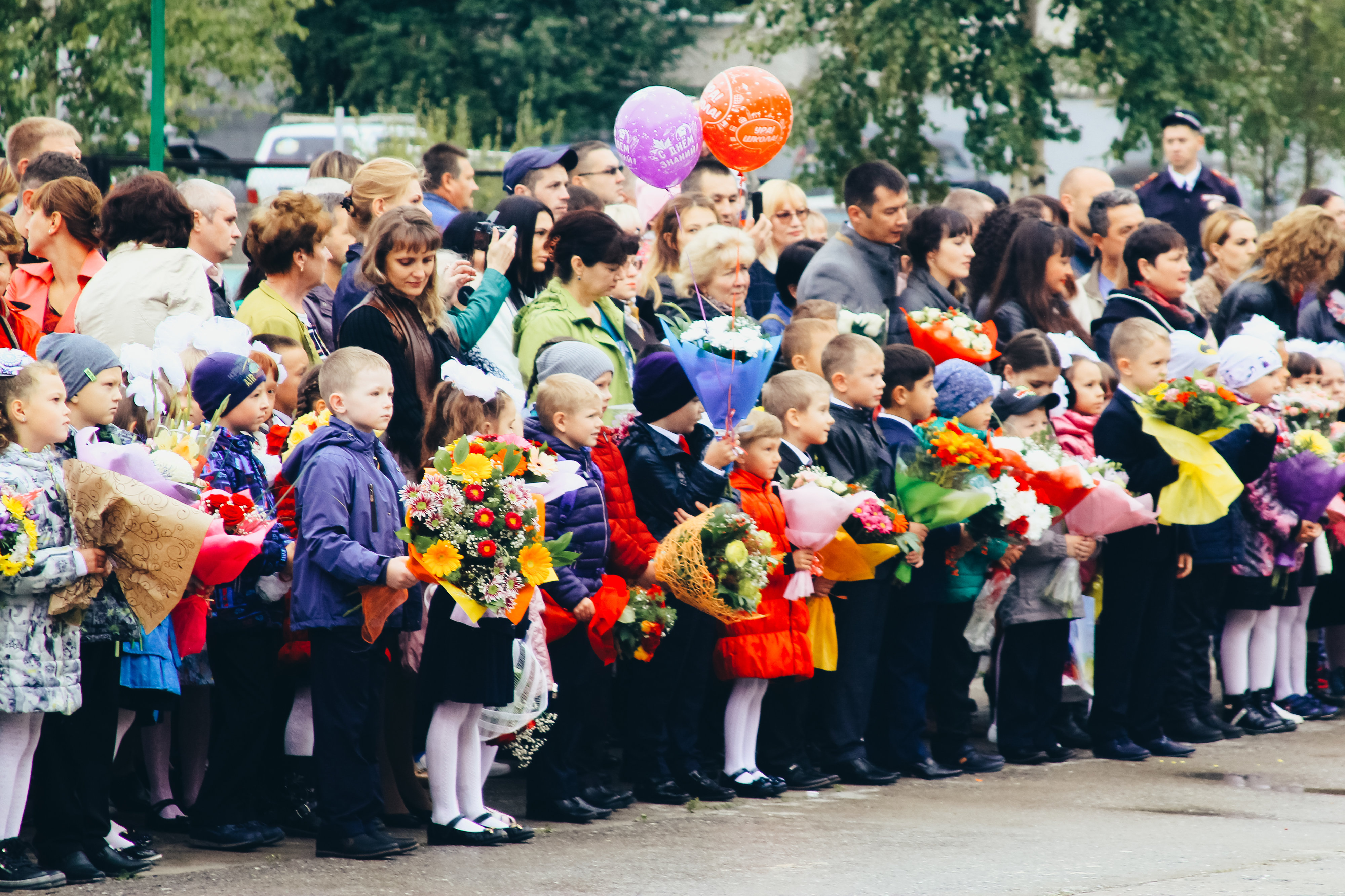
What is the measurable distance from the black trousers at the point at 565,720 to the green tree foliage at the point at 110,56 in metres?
11.6

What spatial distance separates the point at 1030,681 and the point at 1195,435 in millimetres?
1478

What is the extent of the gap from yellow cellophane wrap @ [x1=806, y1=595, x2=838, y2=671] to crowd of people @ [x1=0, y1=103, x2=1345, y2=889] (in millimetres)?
15

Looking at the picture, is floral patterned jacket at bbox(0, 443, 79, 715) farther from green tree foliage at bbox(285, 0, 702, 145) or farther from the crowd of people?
green tree foliage at bbox(285, 0, 702, 145)

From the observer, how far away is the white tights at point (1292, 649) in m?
9.96

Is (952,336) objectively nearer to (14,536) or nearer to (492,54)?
(14,536)

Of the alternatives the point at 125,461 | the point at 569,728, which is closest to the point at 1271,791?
the point at 569,728

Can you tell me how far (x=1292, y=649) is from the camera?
1009 centimetres

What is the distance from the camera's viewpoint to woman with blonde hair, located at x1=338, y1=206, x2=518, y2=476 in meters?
7.23

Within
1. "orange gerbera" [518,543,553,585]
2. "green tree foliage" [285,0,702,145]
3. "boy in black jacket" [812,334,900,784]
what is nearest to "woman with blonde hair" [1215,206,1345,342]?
"boy in black jacket" [812,334,900,784]

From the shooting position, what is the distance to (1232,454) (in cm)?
926

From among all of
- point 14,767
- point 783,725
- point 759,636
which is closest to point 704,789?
point 783,725

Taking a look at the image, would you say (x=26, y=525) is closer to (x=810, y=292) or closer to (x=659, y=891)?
(x=659, y=891)

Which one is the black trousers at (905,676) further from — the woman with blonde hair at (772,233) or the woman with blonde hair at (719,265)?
the woman with blonde hair at (772,233)

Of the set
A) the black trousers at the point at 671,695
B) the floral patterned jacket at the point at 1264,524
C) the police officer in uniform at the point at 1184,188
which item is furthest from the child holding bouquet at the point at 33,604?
the police officer in uniform at the point at 1184,188
